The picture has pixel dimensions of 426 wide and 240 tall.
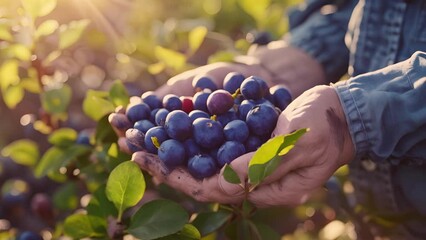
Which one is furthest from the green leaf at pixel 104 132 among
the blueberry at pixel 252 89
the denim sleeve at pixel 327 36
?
the denim sleeve at pixel 327 36

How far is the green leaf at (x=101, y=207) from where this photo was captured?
117cm

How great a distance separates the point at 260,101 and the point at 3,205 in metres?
0.98

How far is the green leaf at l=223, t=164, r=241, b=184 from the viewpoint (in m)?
1.02

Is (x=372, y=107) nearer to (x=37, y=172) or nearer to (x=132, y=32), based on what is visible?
(x=37, y=172)

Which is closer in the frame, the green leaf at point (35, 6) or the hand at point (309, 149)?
the hand at point (309, 149)

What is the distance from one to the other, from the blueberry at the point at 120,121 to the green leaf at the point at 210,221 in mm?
227

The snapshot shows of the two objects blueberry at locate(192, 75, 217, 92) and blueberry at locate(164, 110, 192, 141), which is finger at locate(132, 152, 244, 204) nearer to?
blueberry at locate(164, 110, 192, 141)

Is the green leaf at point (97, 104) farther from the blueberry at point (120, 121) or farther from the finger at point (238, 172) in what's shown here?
the finger at point (238, 172)

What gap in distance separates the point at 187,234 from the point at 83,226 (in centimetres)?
20

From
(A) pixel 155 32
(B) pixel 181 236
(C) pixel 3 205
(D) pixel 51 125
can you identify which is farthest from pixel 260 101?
(C) pixel 3 205

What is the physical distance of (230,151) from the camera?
108cm

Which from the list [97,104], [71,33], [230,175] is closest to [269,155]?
[230,175]

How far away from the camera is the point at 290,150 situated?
3.46 ft

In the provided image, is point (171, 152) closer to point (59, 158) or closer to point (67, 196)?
point (59, 158)
